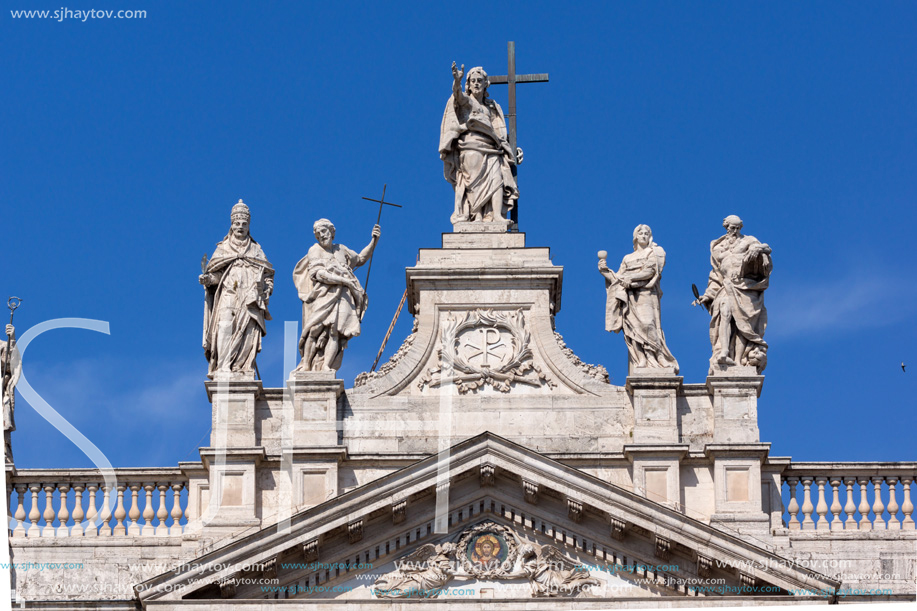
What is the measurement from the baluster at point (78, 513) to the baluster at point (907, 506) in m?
10.4

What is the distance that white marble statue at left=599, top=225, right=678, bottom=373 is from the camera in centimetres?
3350

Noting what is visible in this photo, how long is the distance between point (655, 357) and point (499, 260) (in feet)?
8.35

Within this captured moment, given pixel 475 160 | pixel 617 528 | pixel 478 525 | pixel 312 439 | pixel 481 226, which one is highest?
pixel 475 160

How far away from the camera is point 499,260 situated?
1356 inches

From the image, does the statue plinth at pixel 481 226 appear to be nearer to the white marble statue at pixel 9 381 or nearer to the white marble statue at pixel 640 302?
the white marble statue at pixel 640 302

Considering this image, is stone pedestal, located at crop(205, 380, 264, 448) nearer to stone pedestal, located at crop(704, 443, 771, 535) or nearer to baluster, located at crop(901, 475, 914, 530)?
stone pedestal, located at crop(704, 443, 771, 535)

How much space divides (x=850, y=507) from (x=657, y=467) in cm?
249

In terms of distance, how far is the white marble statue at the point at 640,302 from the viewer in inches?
1319

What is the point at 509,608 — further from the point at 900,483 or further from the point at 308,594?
the point at 900,483

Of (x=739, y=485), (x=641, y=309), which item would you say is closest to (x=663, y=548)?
(x=739, y=485)

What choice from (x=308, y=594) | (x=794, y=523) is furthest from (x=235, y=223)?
(x=794, y=523)

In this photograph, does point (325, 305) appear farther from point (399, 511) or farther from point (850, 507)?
point (850, 507)

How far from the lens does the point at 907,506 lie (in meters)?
32.6

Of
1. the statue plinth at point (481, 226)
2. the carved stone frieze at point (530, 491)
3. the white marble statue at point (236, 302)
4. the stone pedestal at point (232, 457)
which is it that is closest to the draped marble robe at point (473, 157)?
the statue plinth at point (481, 226)
